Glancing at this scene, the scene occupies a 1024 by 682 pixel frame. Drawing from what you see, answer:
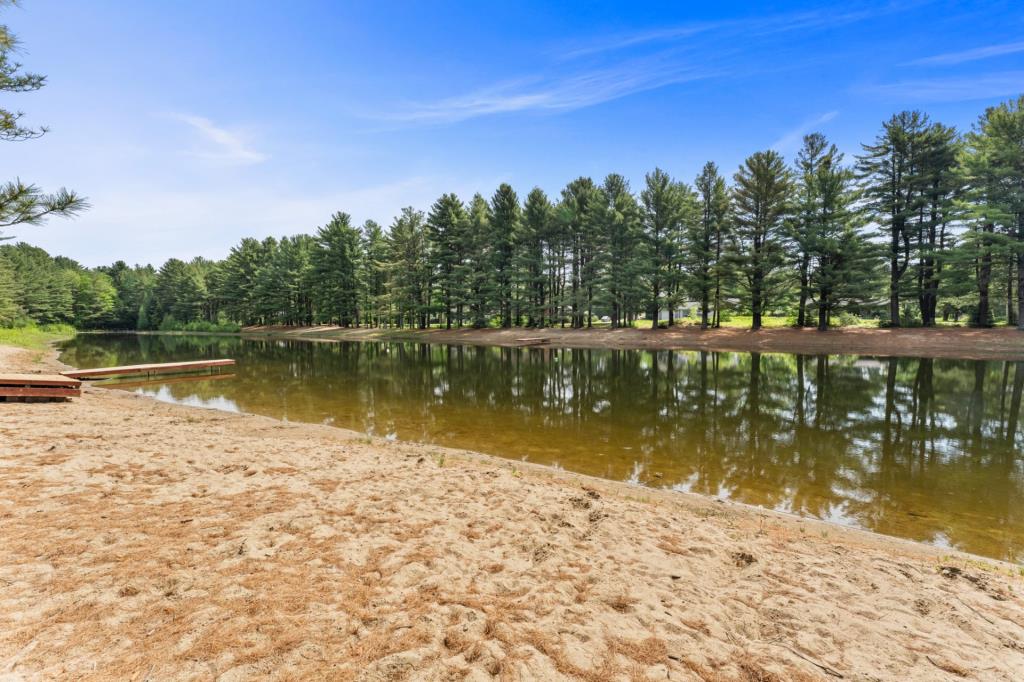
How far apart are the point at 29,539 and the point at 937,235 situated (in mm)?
50899

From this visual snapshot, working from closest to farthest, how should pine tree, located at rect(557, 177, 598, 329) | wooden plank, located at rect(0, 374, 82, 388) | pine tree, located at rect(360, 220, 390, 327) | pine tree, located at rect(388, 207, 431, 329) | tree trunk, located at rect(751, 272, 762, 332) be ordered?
1. wooden plank, located at rect(0, 374, 82, 388)
2. tree trunk, located at rect(751, 272, 762, 332)
3. pine tree, located at rect(557, 177, 598, 329)
4. pine tree, located at rect(388, 207, 431, 329)
5. pine tree, located at rect(360, 220, 390, 327)

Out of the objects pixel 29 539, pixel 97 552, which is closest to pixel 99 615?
pixel 97 552

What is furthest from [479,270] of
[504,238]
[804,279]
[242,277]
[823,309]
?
[242,277]

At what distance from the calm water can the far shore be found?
4088 mm

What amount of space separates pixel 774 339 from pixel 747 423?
85.5ft

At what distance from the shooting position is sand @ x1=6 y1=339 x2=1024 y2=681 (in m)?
2.82

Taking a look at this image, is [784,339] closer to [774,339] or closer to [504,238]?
[774,339]

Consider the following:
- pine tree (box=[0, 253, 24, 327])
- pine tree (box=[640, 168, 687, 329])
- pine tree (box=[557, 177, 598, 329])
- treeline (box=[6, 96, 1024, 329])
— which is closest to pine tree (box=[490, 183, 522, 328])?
treeline (box=[6, 96, 1024, 329])

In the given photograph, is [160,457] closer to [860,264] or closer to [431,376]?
[431,376]

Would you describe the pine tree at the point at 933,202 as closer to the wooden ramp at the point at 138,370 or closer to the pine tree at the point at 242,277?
the wooden ramp at the point at 138,370

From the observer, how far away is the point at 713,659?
290cm

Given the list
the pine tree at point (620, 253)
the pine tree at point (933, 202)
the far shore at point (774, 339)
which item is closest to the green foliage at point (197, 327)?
the far shore at point (774, 339)

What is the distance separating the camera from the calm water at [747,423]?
270 inches

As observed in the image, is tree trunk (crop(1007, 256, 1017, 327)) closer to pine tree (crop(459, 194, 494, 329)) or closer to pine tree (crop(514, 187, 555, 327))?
pine tree (crop(514, 187, 555, 327))
